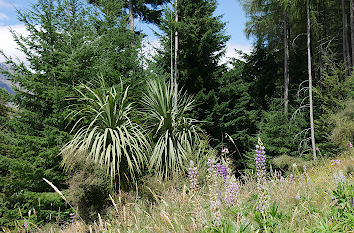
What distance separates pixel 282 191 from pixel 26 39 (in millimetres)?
7353

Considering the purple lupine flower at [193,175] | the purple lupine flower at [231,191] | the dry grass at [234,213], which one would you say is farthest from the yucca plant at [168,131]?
the purple lupine flower at [193,175]

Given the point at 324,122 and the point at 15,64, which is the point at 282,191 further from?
the point at 324,122

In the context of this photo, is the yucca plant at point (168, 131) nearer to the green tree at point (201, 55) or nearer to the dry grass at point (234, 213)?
the dry grass at point (234, 213)

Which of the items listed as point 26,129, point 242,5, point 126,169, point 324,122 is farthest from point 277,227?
point 242,5

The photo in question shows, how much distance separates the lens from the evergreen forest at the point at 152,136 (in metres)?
1.84

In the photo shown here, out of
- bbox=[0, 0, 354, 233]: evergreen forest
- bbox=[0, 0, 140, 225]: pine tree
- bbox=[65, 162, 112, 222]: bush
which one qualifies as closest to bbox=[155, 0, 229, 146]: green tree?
bbox=[0, 0, 354, 233]: evergreen forest

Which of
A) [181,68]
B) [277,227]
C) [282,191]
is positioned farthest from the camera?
[181,68]

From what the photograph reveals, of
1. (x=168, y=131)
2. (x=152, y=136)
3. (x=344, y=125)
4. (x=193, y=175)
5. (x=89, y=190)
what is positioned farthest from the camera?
(x=344, y=125)

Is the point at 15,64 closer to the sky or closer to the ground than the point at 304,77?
closer to the ground

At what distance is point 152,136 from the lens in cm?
582

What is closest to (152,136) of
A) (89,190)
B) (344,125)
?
(89,190)

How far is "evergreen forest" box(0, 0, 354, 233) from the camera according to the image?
1.84 metres

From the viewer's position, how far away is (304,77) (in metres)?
15.1

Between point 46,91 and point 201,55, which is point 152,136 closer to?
point 46,91
